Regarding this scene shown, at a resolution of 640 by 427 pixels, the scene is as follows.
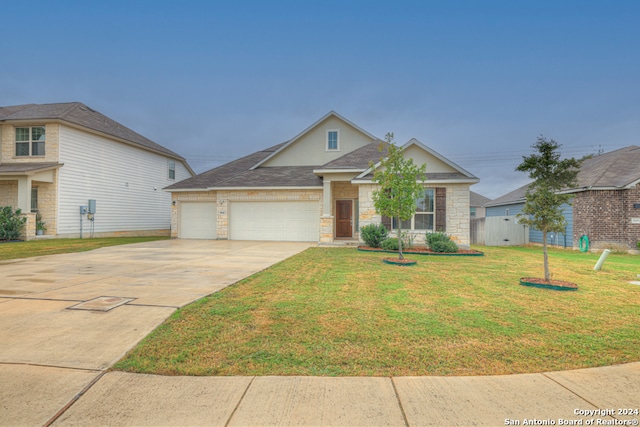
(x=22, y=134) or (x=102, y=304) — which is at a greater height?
(x=22, y=134)

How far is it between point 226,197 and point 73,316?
14057 mm

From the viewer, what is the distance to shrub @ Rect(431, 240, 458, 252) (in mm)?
12703

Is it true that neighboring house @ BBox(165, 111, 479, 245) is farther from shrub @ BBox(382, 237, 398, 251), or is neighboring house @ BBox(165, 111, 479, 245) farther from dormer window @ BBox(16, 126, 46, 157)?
dormer window @ BBox(16, 126, 46, 157)

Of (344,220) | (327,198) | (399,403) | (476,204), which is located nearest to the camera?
(399,403)

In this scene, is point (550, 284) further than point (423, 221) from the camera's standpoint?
No

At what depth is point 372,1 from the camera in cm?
1833

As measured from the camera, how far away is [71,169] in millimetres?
18172

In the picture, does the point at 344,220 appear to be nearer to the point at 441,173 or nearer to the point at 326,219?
the point at 326,219

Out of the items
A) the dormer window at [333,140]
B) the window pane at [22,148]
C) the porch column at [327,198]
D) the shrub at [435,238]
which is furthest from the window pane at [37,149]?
the shrub at [435,238]

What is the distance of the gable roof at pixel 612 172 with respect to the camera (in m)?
15.0

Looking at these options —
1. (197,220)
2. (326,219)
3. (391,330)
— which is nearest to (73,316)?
(391,330)

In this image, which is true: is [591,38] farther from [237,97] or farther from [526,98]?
[237,97]

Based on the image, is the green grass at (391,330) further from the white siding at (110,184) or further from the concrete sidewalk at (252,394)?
the white siding at (110,184)

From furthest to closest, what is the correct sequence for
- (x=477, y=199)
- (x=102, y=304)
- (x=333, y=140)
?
(x=477, y=199) → (x=333, y=140) → (x=102, y=304)
